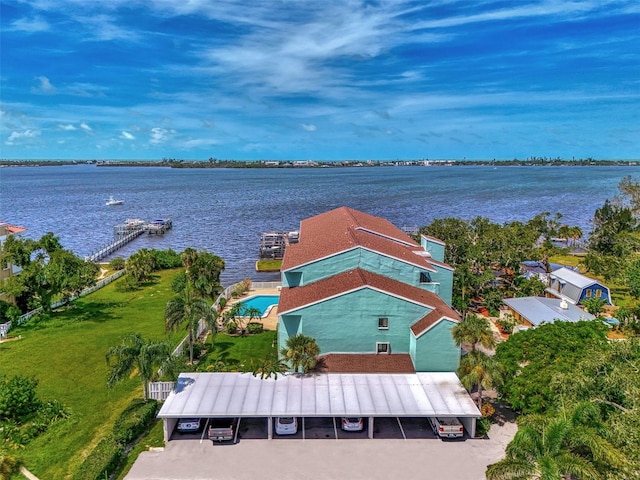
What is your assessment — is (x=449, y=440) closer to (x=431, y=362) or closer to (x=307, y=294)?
(x=431, y=362)

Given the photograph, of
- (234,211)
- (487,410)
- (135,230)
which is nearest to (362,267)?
(487,410)

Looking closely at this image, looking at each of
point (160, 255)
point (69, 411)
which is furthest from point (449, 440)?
point (160, 255)

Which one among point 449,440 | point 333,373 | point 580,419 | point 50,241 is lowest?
point 449,440

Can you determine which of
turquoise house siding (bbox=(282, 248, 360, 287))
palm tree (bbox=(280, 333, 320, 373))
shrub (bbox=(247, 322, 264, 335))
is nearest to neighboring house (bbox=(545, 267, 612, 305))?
turquoise house siding (bbox=(282, 248, 360, 287))

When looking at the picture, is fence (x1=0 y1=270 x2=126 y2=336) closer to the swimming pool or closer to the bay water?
the bay water

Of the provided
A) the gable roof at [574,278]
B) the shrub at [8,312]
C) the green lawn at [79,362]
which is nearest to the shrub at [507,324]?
the gable roof at [574,278]
